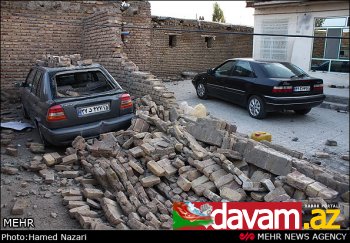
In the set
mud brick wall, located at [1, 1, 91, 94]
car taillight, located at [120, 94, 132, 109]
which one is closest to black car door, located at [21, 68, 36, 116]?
car taillight, located at [120, 94, 132, 109]

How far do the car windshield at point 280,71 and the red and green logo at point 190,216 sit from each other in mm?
4766

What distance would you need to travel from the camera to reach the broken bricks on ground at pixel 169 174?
3.38 m

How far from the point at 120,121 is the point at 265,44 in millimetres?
10008

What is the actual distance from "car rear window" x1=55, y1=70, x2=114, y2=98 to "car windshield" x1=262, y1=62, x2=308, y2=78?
3.90 m

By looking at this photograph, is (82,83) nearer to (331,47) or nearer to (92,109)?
(92,109)

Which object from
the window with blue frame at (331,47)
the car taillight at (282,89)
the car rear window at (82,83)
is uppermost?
the window with blue frame at (331,47)

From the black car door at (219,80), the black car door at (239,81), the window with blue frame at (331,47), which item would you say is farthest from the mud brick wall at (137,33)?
the window with blue frame at (331,47)

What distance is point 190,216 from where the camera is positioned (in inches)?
135

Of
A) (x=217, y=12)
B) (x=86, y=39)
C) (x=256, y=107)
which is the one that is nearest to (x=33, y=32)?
(x=86, y=39)

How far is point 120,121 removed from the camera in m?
5.52

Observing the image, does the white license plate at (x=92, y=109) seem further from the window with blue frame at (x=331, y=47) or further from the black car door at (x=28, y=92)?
the window with blue frame at (x=331, y=47)

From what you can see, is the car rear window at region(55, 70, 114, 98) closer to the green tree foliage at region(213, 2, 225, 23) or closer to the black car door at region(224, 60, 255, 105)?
the black car door at region(224, 60, 255, 105)

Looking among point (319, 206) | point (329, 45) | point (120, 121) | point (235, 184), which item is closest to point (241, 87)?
point (120, 121)

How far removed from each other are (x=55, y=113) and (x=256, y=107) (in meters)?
4.75
